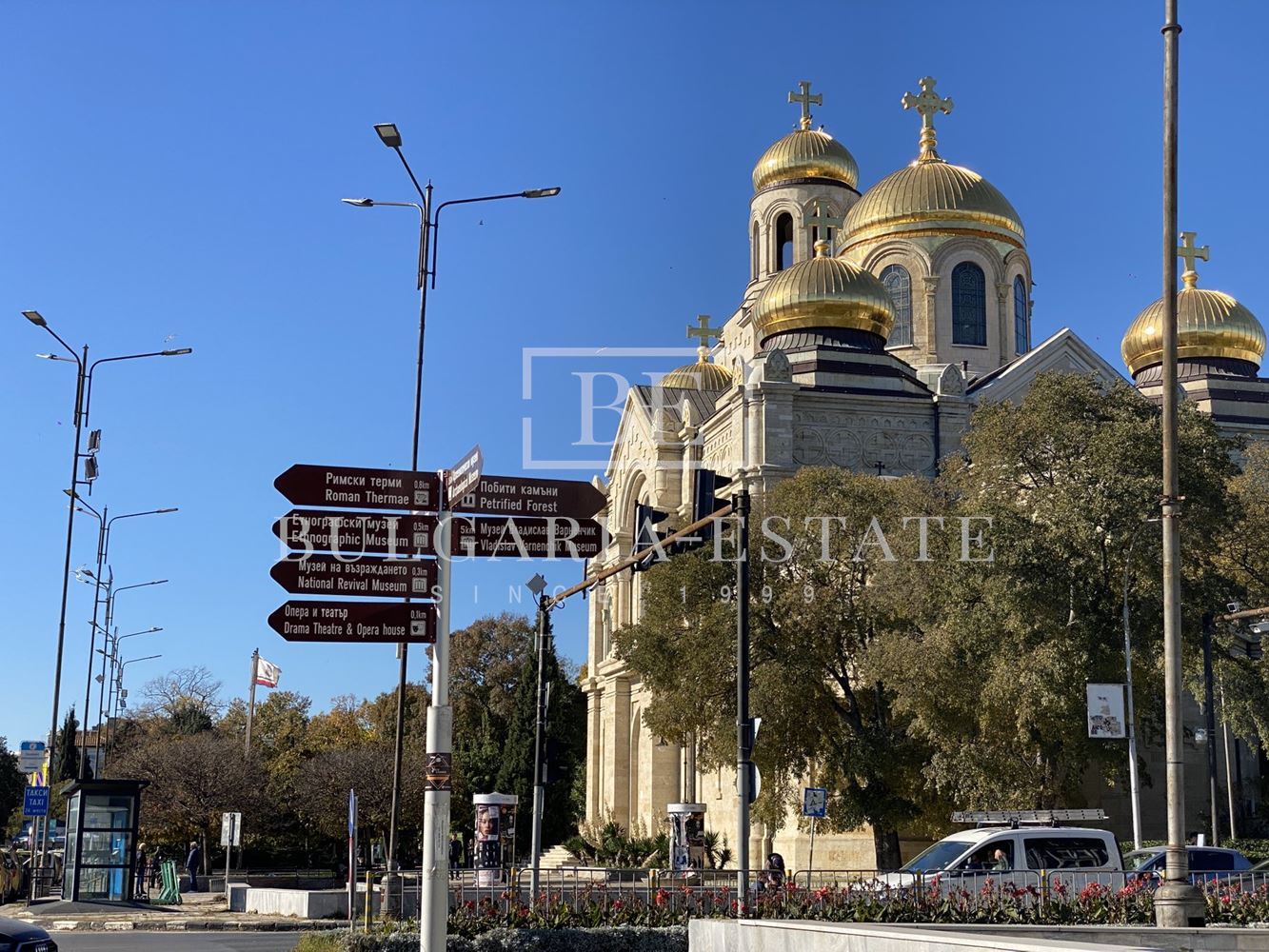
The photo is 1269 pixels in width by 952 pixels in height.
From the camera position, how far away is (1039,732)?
2756cm

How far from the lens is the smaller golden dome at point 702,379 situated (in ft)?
189

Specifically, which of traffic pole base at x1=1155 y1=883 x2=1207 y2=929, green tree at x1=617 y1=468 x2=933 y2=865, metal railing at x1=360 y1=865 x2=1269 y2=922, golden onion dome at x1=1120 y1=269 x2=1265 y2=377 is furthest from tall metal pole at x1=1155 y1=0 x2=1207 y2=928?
golden onion dome at x1=1120 y1=269 x2=1265 y2=377

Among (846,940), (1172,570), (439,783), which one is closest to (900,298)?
(1172,570)

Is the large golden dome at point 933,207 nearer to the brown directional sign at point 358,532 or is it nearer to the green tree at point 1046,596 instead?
the green tree at point 1046,596

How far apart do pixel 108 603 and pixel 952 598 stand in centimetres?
3123

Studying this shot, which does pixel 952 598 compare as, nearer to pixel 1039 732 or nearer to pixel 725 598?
pixel 1039 732

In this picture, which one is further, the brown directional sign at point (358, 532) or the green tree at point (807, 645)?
the green tree at point (807, 645)

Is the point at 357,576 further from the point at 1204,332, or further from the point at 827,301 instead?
the point at 1204,332

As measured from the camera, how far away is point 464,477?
11930mm

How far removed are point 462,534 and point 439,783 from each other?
6.80ft

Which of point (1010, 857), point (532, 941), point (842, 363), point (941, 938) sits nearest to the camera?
point (941, 938)

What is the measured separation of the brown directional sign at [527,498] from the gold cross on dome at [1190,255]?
150 ft

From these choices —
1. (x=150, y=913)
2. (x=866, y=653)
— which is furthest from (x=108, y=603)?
(x=866, y=653)

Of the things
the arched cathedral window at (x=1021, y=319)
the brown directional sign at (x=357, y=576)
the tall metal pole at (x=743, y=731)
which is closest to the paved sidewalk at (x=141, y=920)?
the tall metal pole at (x=743, y=731)
